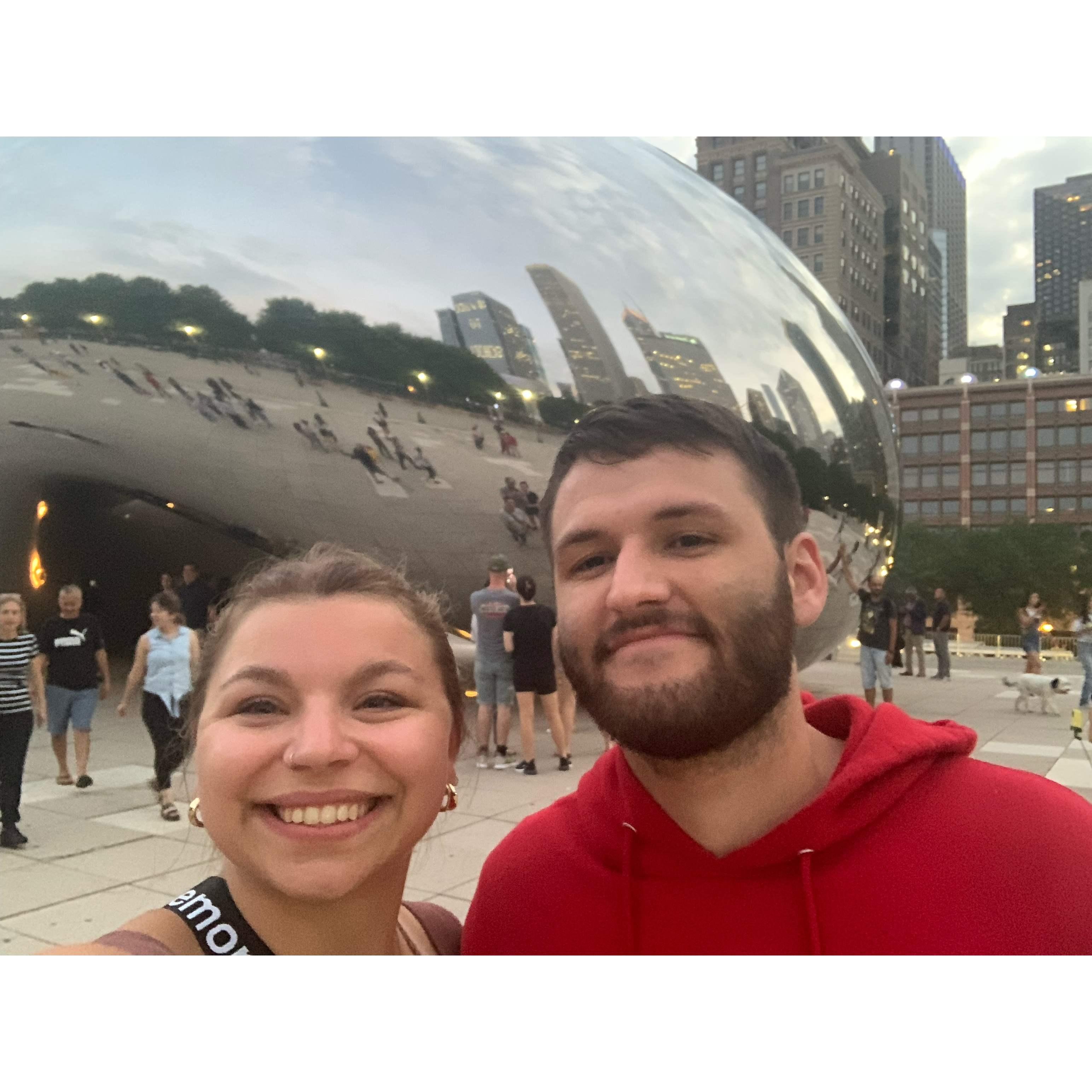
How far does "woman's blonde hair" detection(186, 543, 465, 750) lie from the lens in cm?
133

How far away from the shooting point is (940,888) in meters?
1.24

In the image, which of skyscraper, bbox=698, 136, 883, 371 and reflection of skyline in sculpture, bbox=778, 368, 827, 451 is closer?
skyscraper, bbox=698, 136, 883, 371

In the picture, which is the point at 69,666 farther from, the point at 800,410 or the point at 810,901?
the point at 800,410

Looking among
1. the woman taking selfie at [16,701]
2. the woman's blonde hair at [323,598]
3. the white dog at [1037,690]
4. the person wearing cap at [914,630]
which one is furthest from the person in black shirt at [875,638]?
the woman taking selfie at [16,701]

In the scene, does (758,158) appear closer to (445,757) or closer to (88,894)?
(445,757)

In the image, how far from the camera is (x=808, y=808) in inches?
51.6

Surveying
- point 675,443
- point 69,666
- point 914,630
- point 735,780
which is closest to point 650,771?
point 735,780

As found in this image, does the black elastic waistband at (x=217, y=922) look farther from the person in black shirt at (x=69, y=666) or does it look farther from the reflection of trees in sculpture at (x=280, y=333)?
the reflection of trees in sculpture at (x=280, y=333)

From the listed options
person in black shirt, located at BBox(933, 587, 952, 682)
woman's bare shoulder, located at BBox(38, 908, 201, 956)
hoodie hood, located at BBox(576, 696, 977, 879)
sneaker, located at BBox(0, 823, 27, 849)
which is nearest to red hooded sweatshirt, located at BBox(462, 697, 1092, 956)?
hoodie hood, located at BBox(576, 696, 977, 879)

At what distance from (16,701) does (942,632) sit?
226cm

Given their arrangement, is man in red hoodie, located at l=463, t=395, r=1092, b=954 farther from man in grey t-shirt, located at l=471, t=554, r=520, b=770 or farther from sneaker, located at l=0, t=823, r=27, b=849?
sneaker, located at l=0, t=823, r=27, b=849
